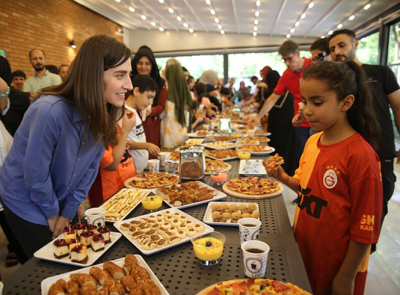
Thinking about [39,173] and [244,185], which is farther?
[244,185]

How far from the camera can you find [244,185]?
6.82 feet

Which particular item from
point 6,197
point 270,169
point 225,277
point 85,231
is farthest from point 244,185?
point 6,197

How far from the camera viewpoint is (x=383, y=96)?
2.31 m

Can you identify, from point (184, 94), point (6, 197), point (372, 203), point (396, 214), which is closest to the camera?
point (372, 203)

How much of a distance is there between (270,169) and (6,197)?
148cm

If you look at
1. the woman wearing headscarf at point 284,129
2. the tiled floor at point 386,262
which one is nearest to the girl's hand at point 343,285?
the tiled floor at point 386,262

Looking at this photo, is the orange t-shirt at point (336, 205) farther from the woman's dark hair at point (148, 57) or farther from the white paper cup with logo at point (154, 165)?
the woman's dark hair at point (148, 57)

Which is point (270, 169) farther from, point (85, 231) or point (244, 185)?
point (85, 231)

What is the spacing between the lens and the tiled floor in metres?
2.38

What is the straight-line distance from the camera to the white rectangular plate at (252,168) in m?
2.41

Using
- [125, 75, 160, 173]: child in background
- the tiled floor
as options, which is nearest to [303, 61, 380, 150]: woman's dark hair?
the tiled floor

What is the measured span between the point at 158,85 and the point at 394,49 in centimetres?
864

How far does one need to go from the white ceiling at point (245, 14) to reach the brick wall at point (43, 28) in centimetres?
68

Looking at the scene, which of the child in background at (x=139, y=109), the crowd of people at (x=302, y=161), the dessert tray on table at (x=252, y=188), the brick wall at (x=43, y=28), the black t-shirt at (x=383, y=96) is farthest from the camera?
the brick wall at (x=43, y=28)
